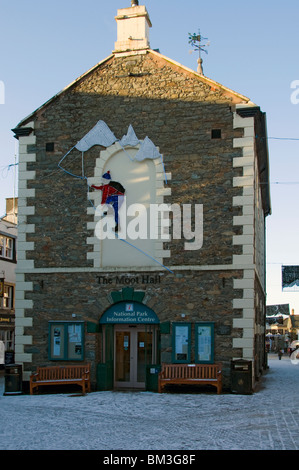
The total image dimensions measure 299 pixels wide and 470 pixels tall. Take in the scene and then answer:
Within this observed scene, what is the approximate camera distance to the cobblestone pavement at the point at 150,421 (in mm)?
10625

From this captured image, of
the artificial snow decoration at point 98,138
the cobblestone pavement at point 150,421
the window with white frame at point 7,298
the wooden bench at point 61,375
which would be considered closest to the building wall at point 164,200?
the artificial snow decoration at point 98,138

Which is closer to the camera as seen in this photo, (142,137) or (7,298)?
(142,137)

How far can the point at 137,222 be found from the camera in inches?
736

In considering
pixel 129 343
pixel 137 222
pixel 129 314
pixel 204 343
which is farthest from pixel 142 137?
pixel 204 343

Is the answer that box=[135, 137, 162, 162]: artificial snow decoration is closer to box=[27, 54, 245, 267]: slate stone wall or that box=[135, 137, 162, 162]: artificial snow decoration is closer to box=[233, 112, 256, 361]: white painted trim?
box=[27, 54, 245, 267]: slate stone wall

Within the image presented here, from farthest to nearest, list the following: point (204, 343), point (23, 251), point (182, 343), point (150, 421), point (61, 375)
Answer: point (23, 251) < point (61, 375) < point (182, 343) < point (204, 343) < point (150, 421)

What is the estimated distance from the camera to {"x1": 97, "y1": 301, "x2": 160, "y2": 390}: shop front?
18.4m

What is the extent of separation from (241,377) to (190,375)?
1.46 metres

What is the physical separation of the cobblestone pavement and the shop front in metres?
1.28

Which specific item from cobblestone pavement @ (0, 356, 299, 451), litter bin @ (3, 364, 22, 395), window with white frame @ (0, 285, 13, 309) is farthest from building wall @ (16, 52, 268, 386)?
window with white frame @ (0, 285, 13, 309)

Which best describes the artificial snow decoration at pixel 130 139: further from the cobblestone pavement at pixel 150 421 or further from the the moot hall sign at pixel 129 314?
the cobblestone pavement at pixel 150 421

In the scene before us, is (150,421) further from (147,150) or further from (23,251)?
(147,150)
